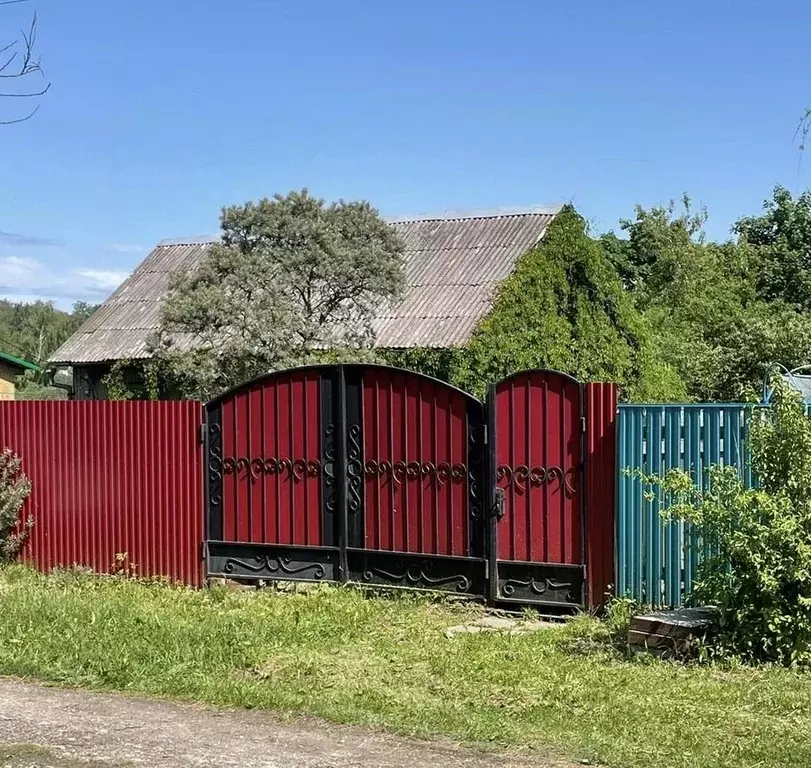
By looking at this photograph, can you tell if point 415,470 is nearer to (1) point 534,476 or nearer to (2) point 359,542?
(2) point 359,542

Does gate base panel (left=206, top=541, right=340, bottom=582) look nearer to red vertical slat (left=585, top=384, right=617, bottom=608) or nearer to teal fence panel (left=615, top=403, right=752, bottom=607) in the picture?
red vertical slat (left=585, top=384, right=617, bottom=608)

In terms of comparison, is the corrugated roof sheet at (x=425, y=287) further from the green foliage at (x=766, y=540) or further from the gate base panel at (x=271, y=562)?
the green foliage at (x=766, y=540)

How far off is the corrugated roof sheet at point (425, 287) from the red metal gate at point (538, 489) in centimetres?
961

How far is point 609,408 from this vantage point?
28.5 ft

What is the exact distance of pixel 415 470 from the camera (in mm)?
9461

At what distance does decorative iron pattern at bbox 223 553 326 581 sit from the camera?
990 centimetres

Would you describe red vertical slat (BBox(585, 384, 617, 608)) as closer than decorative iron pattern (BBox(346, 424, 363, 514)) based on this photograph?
Yes

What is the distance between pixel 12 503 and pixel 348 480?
145 inches

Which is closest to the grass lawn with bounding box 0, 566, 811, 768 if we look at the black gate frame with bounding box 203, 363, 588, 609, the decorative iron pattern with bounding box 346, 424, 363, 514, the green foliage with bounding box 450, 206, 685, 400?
the black gate frame with bounding box 203, 363, 588, 609

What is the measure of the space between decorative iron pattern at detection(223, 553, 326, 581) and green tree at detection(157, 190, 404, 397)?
5.67 metres

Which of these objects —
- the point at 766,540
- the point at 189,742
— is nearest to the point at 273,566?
the point at 189,742

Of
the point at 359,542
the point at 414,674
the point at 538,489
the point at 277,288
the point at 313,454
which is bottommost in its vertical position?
the point at 414,674

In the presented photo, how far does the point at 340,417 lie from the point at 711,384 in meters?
14.2

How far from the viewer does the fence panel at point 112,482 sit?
34.0ft
